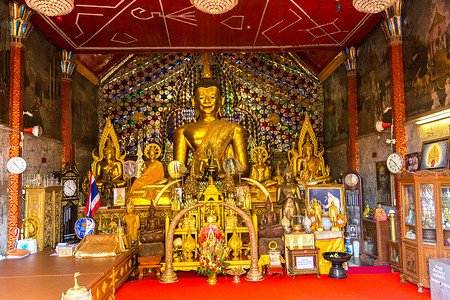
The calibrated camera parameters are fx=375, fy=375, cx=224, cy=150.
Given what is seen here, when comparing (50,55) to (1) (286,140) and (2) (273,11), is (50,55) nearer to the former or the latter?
(2) (273,11)

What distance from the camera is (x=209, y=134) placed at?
9383 millimetres

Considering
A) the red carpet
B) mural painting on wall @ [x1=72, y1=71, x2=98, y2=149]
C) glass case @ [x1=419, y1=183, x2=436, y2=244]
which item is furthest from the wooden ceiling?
the red carpet

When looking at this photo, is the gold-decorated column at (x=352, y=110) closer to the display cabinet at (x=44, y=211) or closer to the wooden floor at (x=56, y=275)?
the wooden floor at (x=56, y=275)

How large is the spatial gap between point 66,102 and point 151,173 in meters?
Result: 2.49

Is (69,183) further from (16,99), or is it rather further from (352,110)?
(352,110)

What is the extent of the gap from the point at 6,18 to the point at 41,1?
156cm

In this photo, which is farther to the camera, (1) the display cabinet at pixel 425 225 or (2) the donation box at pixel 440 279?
(1) the display cabinet at pixel 425 225

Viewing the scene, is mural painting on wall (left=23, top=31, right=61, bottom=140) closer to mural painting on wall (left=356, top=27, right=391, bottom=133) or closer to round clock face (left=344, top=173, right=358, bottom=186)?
round clock face (left=344, top=173, right=358, bottom=186)

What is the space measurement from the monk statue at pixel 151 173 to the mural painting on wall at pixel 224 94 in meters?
1.43

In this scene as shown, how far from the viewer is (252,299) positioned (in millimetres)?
4516

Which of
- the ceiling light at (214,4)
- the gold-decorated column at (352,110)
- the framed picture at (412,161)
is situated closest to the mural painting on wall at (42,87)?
the ceiling light at (214,4)

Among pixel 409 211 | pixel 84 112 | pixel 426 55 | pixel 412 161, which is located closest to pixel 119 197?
pixel 84 112

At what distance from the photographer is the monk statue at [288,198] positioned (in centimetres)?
667

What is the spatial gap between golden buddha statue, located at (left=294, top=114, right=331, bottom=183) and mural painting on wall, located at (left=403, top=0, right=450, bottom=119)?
10.2ft
